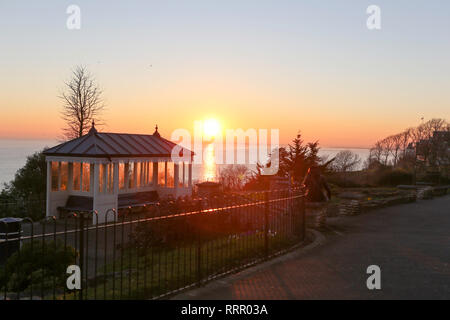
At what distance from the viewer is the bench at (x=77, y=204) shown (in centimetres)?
1606

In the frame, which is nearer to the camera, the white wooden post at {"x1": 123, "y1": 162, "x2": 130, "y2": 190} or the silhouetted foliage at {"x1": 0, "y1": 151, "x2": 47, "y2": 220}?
the white wooden post at {"x1": 123, "y1": 162, "x2": 130, "y2": 190}

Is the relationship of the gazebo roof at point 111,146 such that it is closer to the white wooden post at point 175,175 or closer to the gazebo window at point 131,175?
the white wooden post at point 175,175

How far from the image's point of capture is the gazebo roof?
628 inches

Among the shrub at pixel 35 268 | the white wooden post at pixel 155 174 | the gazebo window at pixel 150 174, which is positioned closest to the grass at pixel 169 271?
the shrub at pixel 35 268

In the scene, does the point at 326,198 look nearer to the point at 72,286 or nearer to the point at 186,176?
the point at 186,176

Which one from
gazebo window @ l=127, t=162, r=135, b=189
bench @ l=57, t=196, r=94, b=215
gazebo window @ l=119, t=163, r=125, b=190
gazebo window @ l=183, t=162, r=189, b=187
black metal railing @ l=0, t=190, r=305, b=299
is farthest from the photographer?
gazebo window @ l=183, t=162, r=189, b=187

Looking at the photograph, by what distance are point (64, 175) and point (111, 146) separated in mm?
2296

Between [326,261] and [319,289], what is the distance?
7.07 feet

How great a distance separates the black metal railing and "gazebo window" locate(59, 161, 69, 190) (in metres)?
4.20

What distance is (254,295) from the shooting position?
244 inches

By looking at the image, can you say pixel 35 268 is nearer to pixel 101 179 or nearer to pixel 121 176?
pixel 101 179

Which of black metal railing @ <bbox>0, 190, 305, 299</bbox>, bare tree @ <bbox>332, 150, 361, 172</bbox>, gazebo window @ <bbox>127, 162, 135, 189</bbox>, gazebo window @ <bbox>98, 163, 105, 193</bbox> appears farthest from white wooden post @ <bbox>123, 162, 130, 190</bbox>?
bare tree @ <bbox>332, 150, 361, 172</bbox>

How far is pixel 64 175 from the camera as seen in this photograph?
16.9m

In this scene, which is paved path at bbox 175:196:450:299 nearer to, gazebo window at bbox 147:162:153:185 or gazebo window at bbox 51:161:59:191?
gazebo window at bbox 147:162:153:185
